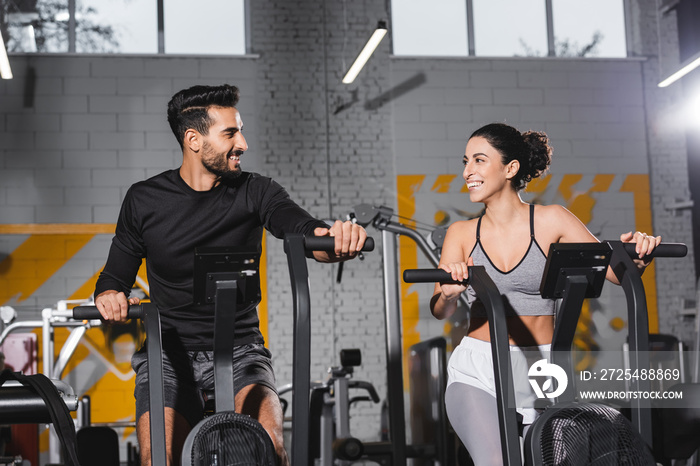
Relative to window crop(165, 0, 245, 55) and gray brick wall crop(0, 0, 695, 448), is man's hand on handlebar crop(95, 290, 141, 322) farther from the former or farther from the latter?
window crop(165, 0, 245, 55)

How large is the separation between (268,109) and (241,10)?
116 centimetres

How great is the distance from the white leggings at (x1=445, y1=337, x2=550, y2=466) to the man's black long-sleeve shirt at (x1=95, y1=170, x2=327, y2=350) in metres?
0.63

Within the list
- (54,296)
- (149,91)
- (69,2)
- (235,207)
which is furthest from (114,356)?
(235,207)

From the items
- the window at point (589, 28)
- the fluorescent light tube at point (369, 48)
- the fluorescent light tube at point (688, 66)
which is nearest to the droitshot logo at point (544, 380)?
the fluorescent light tube at point (369, 48)

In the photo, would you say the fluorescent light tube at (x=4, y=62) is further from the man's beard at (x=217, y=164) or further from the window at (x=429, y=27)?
the man's beard at (x=217, y=164)

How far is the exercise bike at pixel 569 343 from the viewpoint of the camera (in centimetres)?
191

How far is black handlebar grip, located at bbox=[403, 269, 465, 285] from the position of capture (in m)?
2.05

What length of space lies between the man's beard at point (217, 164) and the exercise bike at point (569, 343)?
699mm

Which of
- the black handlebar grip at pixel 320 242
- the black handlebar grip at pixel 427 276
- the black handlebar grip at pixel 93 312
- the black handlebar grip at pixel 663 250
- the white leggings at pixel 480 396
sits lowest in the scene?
the white leggings at pixel 480 396

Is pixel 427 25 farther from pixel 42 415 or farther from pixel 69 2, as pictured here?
pixel 42 415

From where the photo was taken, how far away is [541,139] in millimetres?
2750

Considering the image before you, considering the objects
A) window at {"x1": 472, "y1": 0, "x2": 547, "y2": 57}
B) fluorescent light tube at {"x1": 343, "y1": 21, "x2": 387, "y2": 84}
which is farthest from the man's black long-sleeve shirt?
window at {"x1": 472, "y1": 0, "x2": 547, "y2": 57}

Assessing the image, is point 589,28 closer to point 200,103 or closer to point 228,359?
point 200,103

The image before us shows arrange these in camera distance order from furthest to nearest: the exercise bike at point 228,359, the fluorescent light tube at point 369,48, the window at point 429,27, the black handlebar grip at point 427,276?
the window at point 429,27 → the fluorescent light tube at point 369,48 → the black handlebar grip at point 427,276 → the exercise bike at point 228,359
